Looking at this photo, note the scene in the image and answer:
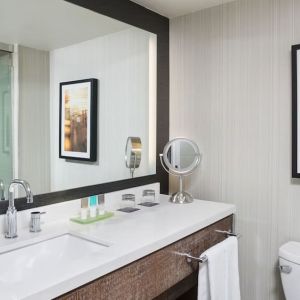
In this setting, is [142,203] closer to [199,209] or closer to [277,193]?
[199,209]

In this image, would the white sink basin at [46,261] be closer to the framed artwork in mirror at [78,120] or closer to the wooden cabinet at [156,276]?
the wooden cabinet at [156,276]

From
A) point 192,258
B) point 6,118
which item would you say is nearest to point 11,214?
point 6,118

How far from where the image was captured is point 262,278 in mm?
1886

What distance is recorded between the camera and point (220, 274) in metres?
1.54

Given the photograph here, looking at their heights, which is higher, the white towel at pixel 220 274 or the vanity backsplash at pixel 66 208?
the vanity backsplash at pixel 66 208

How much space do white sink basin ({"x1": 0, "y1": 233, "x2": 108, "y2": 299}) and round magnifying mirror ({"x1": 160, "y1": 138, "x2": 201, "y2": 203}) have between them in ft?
2.52

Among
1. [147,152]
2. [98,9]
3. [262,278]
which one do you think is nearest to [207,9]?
[98,9]

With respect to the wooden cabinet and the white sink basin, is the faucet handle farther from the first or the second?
the wooden cabinet

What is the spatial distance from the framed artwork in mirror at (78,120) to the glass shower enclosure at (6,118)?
279 millimetres

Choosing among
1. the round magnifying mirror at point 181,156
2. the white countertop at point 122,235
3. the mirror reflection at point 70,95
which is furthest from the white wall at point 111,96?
the white countertop at point 122,235

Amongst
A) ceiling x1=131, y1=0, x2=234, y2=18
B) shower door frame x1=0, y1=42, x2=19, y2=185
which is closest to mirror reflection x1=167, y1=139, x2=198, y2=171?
ceiling x1=131, y1=0, x2=234, y2=18

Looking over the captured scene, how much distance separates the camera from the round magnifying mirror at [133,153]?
2006 millimetres

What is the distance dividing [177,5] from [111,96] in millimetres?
692

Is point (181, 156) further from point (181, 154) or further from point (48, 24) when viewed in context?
point (48, 24)
